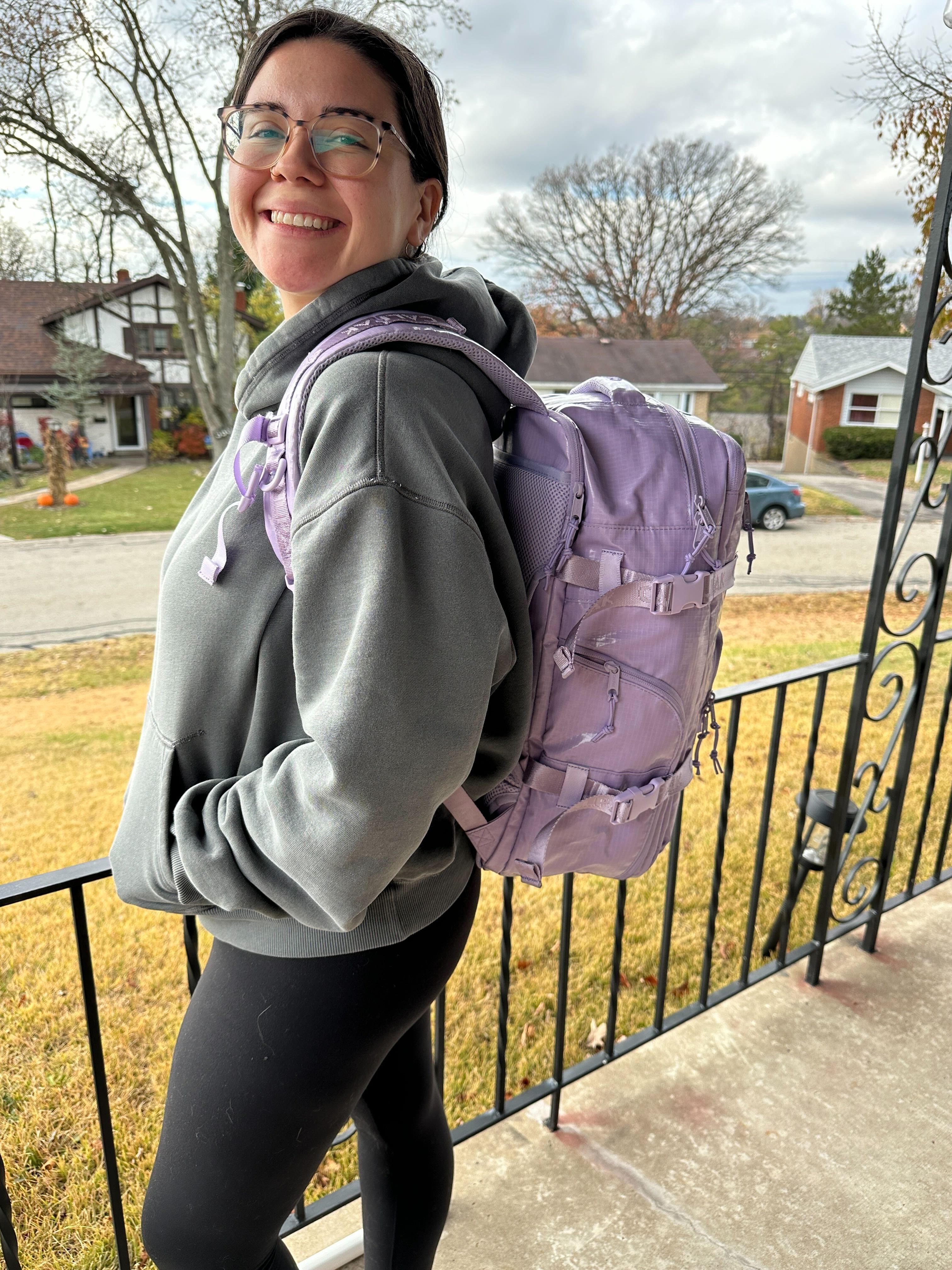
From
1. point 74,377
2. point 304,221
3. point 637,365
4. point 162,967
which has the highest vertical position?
point 637,365

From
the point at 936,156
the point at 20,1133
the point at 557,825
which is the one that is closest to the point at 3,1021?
the point at 20,1133

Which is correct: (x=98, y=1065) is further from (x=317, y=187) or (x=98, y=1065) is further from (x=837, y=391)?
(x=837, y=391)

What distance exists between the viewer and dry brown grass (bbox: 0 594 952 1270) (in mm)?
1948

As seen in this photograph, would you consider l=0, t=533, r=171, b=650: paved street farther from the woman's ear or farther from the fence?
the woman's ear

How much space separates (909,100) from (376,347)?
189 inches

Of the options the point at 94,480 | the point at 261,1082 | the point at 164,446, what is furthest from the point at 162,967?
the point at 164,446

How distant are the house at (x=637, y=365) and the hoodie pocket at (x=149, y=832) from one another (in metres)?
7.74

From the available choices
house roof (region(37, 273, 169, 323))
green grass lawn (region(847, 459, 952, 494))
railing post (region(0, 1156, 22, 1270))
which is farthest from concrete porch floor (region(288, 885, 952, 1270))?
green grass lawn (region(847, 459, 952, 494))

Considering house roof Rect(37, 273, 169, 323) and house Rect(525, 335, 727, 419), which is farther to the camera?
house Rect(525, 335, 727, 419)

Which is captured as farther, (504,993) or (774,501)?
(774,501)

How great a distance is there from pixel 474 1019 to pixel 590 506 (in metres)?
2.11

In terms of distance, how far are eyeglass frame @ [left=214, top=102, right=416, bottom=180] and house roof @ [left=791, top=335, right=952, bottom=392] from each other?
1829 cm

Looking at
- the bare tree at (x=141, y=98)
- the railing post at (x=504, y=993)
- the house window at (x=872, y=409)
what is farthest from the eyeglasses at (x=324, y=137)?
the house window at (x=872, y=409)

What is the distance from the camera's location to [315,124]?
681 mm
